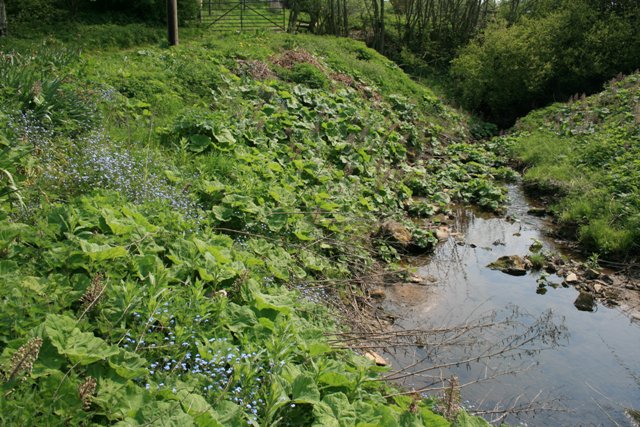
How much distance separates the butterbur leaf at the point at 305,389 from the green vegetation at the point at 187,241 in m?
0.01

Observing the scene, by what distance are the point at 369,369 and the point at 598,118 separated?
1291 centimetres

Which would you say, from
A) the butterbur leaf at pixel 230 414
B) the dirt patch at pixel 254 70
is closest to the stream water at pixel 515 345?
the butterbur leaf at pixel 230 414

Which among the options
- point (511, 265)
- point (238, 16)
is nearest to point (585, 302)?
point (511, 265)

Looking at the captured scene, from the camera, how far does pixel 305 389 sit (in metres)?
2.92

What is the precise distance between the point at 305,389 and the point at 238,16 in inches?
889

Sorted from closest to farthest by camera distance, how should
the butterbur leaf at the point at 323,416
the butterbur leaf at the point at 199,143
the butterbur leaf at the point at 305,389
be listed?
the butterbur leaf at the point at 323,416
the butterbur leaf at the point at 305,389
the butterbur leaf at the point at 199,143

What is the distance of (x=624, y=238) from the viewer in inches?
328

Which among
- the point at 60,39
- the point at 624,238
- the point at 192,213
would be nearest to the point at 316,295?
the point at 192,213

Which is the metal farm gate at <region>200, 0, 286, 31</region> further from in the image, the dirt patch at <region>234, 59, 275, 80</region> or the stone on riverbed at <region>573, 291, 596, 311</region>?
the stone on riverbed at <region>573, 291, 596, 311</region>

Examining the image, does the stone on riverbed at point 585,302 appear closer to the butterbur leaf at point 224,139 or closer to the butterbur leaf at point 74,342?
the butterbur leaf at point 224,139

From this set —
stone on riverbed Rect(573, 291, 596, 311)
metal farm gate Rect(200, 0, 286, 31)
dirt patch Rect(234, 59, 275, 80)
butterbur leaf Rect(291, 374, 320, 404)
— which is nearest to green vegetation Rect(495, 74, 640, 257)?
stone on riverbed Rect(573, 291, 596, 311)

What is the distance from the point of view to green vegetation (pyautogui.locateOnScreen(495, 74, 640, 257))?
28.7 feet

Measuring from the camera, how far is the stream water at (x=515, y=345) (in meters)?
4.86

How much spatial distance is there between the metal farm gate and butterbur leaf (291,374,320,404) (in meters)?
17.6
